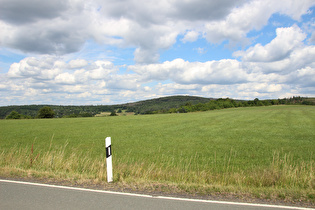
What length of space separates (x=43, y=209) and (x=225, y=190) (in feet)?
14.8

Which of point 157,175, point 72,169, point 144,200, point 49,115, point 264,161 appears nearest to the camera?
point 144,200

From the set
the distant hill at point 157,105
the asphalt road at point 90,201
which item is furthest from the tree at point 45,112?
the asphalt road at point 90,201

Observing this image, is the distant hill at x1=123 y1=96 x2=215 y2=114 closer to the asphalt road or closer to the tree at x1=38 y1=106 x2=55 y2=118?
the tree at x1=38 y1=106 x2=55 y2=118

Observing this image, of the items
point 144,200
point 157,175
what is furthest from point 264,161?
point 144,200

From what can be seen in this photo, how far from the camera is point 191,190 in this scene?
5855mm

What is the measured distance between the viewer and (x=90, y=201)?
16.7ft

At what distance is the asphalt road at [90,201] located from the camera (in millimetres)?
4777

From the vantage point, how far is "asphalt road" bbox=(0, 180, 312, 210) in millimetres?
4777

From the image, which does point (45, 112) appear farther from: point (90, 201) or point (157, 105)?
point (90, 201)

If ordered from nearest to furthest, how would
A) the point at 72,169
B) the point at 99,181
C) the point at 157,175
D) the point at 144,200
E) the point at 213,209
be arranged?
the point at 213,209 → the point at 144,200 → the point at 99,181 → the point at 157,175 → the point at 72,169

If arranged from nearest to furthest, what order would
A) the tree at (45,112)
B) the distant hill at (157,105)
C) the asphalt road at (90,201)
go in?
the asphalt road at (90,201)
the tree at (45,112)
the distant hill at (157,105)

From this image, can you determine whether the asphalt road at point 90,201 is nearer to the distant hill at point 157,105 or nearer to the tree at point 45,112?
the tree at point 45,112

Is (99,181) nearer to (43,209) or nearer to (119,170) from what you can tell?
(119,170)

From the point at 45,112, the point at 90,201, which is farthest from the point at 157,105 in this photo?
the point at 90,201
